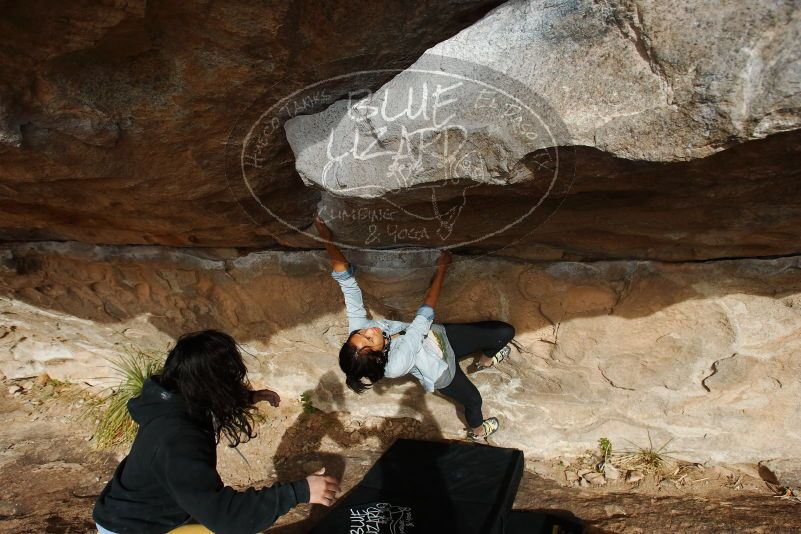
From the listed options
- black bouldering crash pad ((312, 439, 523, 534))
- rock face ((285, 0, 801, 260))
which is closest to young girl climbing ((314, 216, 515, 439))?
black bouldering crash pad ((312, 439, 523, 534))

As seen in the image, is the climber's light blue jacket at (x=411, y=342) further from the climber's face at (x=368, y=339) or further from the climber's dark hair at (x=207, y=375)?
the climber's dark hair at (x=207, y=375)

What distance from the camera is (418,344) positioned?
2584 millimetres

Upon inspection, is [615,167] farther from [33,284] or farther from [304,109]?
[33,284]

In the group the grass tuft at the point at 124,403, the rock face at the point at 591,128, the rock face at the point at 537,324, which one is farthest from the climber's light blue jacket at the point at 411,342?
the grass tuft at the point at 124,403

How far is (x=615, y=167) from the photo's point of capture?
5.32ft

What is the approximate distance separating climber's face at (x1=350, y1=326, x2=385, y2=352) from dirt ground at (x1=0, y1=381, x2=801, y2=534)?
98 centimetres

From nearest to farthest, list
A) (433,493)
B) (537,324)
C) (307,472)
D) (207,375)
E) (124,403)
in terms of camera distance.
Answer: (207,375), (537,324), (433,493), (307,472), (124,403)

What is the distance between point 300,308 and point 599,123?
2041mm

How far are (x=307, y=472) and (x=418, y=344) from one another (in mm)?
1421

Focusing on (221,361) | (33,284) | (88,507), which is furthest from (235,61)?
(88,507)

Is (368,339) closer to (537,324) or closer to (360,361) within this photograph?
(360,361)


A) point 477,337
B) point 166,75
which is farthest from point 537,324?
point 166,75

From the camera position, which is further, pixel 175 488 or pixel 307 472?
pixel 307 472

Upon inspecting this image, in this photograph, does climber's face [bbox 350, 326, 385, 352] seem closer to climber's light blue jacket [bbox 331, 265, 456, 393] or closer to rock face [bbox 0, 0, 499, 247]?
climber's light blue jacket [bbox 331, 265, 456, 393]
